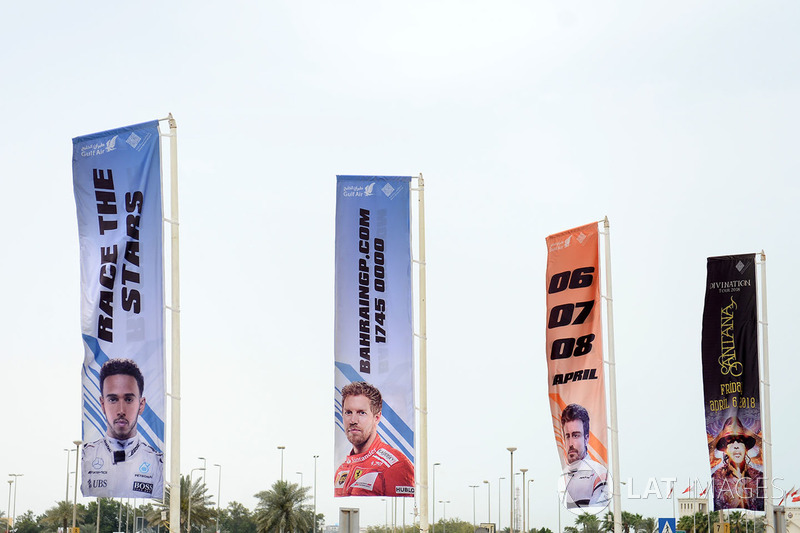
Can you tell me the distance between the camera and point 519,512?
10775cm

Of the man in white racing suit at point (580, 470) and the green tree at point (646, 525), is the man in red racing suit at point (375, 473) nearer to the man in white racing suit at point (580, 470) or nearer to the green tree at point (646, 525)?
the man in white racing suit at point (580, 470)

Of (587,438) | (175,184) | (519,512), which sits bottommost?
(519,512)

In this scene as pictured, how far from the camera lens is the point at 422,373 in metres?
24.2

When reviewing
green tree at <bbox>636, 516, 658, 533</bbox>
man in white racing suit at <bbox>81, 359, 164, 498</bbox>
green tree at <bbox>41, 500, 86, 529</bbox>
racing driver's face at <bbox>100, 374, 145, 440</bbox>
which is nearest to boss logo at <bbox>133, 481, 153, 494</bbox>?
man in white racing suit at <bbox>81, 359, 164, 498</bbox>

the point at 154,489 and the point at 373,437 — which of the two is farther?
the point at 373,437

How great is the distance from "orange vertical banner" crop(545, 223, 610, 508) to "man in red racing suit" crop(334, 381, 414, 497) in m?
3.76

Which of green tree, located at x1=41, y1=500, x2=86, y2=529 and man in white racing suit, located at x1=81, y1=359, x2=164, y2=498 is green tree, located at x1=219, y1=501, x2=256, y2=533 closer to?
green tree, located at x1=41, y1=500, x2=86, y2=529

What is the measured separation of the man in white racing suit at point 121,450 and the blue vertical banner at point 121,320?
19 millimetres

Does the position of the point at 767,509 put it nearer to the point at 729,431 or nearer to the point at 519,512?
the point at 729,431

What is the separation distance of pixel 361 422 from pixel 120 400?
6151 mm

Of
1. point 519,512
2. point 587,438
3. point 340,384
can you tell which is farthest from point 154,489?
point 519,512

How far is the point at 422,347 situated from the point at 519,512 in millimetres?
87711

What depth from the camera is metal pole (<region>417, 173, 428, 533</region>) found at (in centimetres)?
2350

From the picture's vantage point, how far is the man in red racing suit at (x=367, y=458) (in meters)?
23.1
